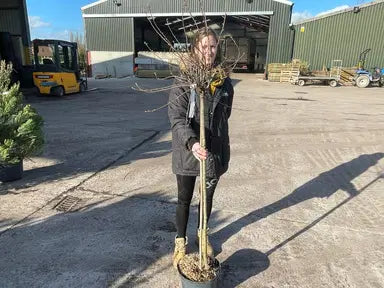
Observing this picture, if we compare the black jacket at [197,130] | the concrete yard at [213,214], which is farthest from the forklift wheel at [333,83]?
the black jacket at [197,130]

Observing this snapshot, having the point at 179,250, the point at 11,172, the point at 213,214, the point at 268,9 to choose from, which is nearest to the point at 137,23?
the point at 268,9

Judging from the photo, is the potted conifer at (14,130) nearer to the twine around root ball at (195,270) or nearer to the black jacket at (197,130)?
the black jacket at (197,130)

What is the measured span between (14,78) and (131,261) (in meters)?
15.7

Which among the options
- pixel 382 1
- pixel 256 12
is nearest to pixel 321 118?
pixel 382 1

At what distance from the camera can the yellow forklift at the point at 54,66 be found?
46.2 ft

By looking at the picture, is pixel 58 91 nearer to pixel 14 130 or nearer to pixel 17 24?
pixel 17 24

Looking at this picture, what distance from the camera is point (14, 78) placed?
15.9 m

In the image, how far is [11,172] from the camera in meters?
4.54

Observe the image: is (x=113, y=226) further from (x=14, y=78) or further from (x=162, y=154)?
(x=14, y=78)

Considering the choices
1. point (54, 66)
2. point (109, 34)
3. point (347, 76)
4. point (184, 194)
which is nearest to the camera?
point (184, 194)

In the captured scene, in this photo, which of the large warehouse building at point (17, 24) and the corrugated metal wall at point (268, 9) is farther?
the corrugated metal wall at point (268, 9)

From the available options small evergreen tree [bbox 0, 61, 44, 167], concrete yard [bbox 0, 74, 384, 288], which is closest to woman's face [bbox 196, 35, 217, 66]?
concrete yard [bbox 0, 74, 384, 288]

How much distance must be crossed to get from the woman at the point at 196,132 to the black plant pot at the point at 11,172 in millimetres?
2819

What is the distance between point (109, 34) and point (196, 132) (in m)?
28.3
